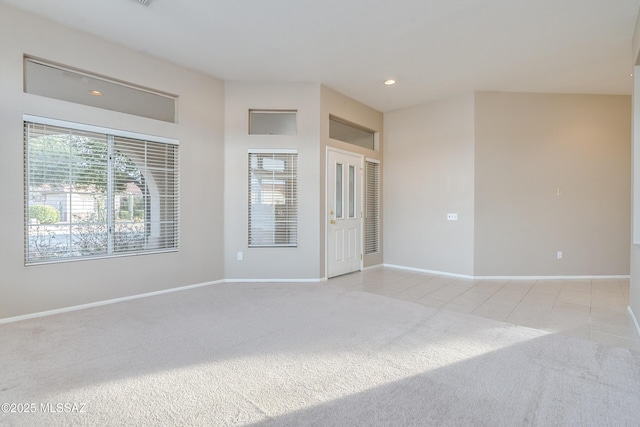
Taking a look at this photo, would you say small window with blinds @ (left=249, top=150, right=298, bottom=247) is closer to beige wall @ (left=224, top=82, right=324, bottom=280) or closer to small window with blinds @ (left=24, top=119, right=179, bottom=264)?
beige wall @ (left=224, top=82, right=324, bottom=280)

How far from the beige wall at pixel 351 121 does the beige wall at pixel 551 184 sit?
1769 millimetres

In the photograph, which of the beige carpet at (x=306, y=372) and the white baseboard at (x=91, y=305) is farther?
the white baseboard at (x=91, y=305)

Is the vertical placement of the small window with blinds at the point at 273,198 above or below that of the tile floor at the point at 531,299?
above

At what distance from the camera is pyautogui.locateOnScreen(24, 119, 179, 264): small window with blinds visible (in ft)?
10.7

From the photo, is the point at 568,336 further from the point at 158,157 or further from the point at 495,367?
the point at 158,157

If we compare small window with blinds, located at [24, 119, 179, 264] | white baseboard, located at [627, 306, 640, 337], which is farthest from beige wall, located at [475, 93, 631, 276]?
small window with blinds, located at [24, 119, 179, 264]

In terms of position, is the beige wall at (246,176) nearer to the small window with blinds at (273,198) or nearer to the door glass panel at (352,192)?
the small window with blinds at (273,198)

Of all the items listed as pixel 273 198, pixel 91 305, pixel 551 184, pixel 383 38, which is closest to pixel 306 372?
pixel 91 305

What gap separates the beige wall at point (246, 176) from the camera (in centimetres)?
477

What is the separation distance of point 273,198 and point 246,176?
0.53 meters

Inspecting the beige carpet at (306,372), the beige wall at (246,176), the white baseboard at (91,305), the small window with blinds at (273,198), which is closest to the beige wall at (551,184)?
the beige carpet at (306,372)

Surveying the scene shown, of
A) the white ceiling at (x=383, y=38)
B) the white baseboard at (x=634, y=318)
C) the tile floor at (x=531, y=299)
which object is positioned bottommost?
the tile floor at (x=531, y=299)

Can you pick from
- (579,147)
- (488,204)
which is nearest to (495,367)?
(488,204)

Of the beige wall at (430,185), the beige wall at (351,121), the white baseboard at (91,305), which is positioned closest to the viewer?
the white baseboard at (91,305)
